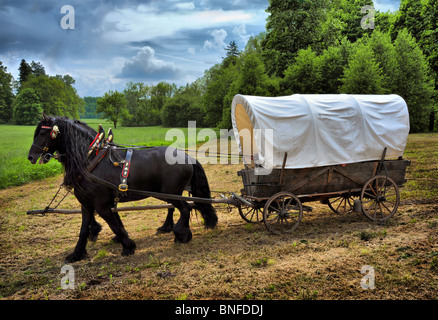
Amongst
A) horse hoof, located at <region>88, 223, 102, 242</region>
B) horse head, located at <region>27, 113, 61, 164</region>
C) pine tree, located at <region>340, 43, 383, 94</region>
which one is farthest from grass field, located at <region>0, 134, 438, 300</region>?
pine tree, located at <region>340, 43, 383, 94</region>

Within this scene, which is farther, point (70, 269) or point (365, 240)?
point (365, 240)

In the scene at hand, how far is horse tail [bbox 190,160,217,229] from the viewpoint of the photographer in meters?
6.63

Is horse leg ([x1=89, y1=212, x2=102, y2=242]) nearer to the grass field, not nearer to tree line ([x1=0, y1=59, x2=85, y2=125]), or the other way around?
the grass field

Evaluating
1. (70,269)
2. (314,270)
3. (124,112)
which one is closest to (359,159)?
(314,270)

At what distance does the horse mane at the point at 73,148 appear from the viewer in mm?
5660

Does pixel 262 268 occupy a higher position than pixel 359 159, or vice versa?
pixel 359 159

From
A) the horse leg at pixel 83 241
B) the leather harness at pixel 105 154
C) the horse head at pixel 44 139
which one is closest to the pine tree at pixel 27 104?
the horse head at pixel 44 139

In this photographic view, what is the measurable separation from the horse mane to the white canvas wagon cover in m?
3.37

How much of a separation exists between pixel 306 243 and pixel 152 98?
221ft

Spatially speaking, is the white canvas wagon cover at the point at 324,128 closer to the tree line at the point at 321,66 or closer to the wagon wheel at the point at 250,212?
the wagon wheel at the point at 250,212

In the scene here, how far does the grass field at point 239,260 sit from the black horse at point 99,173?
507 mm

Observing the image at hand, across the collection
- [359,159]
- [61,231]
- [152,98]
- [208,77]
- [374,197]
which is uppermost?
[208,77]
